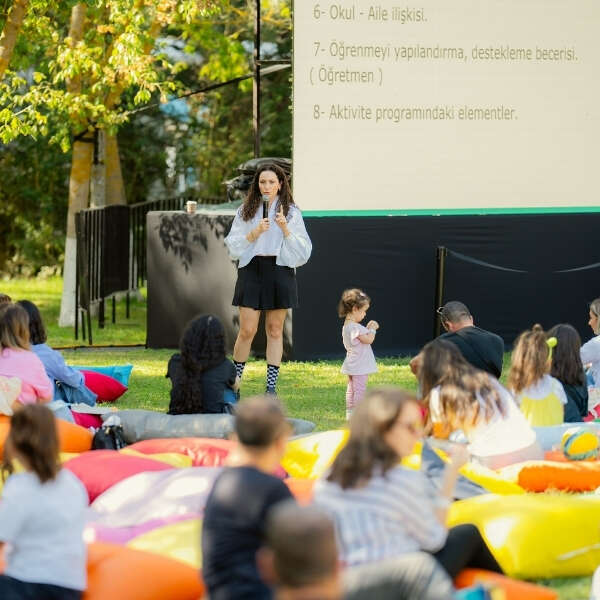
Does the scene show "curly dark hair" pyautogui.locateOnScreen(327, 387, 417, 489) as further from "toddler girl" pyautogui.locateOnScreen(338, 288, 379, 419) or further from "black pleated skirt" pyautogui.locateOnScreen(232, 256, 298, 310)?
"black pleated skirt" pyautogui.locateOnScreen(232, 256, 298, 310)

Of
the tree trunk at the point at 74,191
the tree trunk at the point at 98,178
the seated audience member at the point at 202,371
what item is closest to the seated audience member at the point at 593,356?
the seated audience member at the point at 202,371

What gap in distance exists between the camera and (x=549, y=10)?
443 inches

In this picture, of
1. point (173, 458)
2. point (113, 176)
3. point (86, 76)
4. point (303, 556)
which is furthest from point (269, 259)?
point (113, 176)

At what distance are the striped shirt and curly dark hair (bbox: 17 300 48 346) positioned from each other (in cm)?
364

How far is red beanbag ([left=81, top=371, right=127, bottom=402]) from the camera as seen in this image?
28.2 ft

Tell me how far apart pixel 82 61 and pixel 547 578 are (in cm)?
802

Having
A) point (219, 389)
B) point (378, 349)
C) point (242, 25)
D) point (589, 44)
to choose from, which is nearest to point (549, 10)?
point (589, 44)

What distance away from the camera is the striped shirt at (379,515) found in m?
3.84

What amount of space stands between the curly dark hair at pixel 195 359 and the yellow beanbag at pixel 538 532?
191 cm

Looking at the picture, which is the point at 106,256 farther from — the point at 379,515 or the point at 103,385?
the point at 379,515

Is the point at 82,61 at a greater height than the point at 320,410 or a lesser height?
greater

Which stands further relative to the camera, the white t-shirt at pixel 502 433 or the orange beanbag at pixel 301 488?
the white t-shirt at pixel 502 433

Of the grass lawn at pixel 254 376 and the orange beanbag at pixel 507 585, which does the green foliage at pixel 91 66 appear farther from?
the orange beanbag at pixel 507 585

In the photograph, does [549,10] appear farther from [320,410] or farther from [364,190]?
[320,410]
